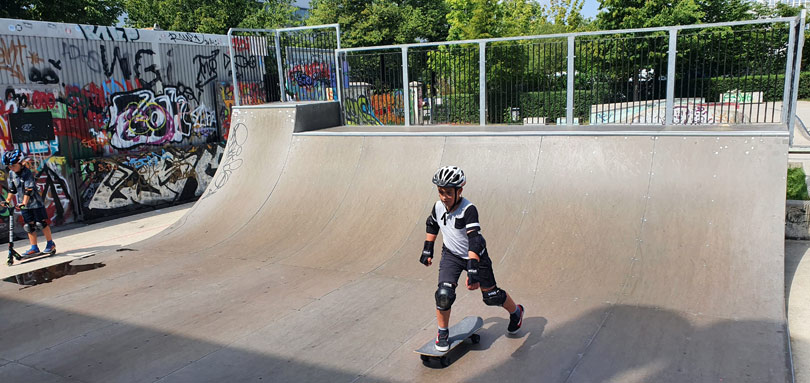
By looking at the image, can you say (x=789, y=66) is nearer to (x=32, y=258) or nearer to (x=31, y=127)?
(x=32, y=258)

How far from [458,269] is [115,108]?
11508 mm

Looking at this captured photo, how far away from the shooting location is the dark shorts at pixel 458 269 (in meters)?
4.62

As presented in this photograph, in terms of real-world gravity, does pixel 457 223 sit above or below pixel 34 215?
above

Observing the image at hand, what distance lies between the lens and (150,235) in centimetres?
1080

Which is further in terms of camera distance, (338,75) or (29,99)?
(338,75)

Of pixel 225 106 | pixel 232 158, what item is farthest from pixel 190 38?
pixel 232 158

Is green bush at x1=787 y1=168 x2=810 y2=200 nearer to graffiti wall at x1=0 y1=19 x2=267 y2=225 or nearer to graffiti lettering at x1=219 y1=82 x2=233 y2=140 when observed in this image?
graffiti wall at x1=0 y1=19 x2=267 y2=225

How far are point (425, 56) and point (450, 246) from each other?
25.7ft

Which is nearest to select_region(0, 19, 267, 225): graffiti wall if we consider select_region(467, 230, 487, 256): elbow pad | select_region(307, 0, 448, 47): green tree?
select_region(467, 230, 487, 256): elbow pad

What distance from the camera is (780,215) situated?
20.6 feet

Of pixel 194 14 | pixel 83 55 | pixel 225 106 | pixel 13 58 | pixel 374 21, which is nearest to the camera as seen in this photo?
pixel 13 58

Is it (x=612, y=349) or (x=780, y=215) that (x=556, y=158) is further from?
(x=612, y=349)

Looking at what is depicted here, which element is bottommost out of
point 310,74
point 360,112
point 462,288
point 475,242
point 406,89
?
point 462,288

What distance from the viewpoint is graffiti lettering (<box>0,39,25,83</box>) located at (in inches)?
422
